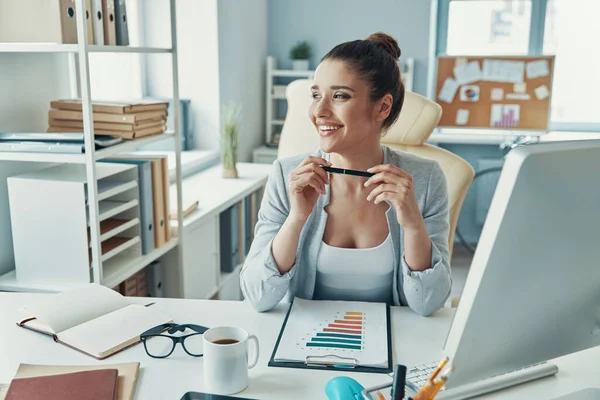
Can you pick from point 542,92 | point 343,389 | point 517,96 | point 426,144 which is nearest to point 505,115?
point 517,96

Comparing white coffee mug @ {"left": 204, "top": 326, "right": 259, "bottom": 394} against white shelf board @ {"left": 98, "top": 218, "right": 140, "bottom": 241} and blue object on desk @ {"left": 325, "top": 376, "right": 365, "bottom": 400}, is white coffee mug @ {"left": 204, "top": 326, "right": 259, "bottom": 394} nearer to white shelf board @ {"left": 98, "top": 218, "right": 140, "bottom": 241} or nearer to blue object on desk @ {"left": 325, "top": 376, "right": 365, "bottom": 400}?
blue object on desk @ {"left": 325, "top": 376, "right": 365, "bottom": 400}

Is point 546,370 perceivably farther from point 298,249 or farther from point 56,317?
point 56,317

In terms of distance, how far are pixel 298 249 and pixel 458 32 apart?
3.32m

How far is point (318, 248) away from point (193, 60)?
232 centimetres

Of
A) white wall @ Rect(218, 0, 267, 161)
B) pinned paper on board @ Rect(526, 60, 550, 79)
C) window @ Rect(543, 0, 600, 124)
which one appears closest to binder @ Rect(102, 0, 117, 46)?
white wall @ Rect(218, 0, 267, 161)

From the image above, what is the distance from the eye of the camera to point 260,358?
3.56 feet

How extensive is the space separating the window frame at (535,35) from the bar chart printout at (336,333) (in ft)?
10.5

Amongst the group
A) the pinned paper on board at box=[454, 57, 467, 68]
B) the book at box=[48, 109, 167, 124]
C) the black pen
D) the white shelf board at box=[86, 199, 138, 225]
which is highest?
the pinned paper on board at box=[454, 57, 467, 68]

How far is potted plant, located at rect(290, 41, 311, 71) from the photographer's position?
4223mm

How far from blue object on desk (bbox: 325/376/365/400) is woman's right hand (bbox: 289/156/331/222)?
1.54ft

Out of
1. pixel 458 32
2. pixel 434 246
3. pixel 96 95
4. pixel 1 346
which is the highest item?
pixel 458 32

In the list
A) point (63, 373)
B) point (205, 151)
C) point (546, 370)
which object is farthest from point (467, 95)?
point (63, 373)

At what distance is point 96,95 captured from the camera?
9.88 feet

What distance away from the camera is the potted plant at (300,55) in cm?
422
